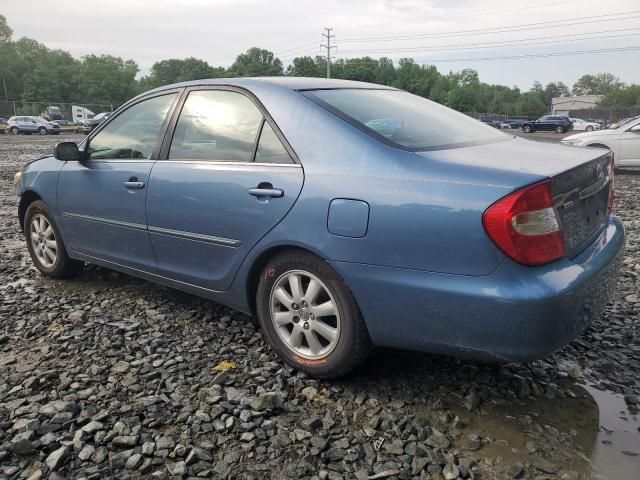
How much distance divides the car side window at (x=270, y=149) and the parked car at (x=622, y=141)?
10.5m

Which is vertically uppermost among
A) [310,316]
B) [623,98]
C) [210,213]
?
[623,98]

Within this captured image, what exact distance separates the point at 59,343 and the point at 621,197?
8.58m

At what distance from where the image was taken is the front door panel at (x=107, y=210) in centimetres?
368

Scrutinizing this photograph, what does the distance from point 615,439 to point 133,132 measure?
3.43 meters

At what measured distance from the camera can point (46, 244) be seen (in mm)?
4691

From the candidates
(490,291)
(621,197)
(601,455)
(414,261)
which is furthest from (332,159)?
(621,197)

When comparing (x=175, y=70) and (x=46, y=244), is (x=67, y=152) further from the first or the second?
(x=175, y=70)

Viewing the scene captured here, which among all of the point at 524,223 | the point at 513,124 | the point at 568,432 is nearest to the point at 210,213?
the point at 524,223

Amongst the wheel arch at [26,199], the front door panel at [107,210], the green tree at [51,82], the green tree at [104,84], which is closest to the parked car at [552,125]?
the wheel arch at [26,199]

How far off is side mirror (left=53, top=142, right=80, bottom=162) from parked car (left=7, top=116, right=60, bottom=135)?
124 feet

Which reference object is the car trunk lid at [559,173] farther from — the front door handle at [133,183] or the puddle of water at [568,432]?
the front door handle at [133,183]

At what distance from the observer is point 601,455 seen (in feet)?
7.54

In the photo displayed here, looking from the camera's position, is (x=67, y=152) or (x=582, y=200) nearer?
(x=582, y=200)

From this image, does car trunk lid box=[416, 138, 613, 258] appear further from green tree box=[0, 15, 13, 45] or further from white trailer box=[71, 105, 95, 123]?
green tree box=[0, 15, 13, 45]
